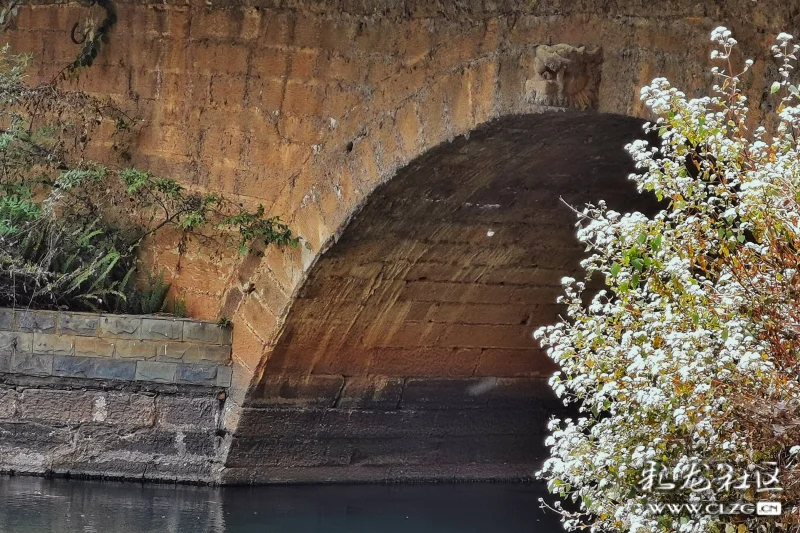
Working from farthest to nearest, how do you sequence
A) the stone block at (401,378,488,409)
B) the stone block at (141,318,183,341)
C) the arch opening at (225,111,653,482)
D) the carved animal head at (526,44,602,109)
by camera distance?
the stone block at (401,378,488,409) → the stone block at (141,318,183,341) → the arch opening at (225,111,653,482) → the carved animal head at (526,44,602,109)

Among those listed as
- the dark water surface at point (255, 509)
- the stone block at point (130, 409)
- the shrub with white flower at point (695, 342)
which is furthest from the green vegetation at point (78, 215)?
the shrub with white flower at point (695, 342)

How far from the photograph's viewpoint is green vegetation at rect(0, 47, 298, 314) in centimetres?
786

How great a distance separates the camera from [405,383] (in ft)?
28.8

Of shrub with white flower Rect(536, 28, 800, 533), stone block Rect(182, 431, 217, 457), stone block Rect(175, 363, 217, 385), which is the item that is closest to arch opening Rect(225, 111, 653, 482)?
stone block Rect(182, 431, 217, 457)

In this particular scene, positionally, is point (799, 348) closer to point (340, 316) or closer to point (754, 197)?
point (754, 197)

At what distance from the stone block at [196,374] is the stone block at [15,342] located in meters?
0.86

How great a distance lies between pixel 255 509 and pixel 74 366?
4.33 ft

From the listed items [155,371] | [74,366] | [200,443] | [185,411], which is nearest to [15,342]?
[74,366]

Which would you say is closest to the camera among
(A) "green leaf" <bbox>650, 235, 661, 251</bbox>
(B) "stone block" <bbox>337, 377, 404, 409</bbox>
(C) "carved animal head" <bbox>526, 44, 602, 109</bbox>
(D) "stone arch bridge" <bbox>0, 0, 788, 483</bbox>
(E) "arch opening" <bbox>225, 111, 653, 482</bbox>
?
(A) "green leaf" <bbox>650, 235, 661, 251</bbox>

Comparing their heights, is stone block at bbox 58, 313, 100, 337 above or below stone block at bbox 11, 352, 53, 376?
above

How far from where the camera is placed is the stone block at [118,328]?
7953 mm

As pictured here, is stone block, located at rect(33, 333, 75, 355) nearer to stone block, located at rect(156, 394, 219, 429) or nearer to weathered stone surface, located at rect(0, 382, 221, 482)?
weathered stone surface, located at rect(0, 382, 221, 482)

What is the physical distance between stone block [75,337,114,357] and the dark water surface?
742 mm

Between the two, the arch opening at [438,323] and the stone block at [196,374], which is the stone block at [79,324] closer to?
the stone block at [196,374]
